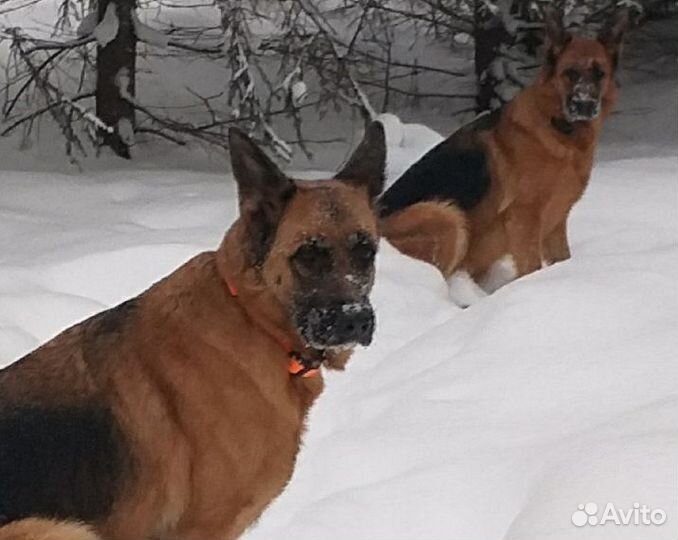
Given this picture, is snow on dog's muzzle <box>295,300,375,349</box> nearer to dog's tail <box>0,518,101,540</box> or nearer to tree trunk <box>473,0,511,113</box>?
dog's tail <box>0,518,101,540</box>

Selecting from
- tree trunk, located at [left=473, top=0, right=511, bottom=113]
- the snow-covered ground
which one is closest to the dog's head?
the snow-covered ground

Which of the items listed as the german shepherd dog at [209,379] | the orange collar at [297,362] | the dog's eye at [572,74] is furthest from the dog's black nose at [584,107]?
the orange collar at [297,362]

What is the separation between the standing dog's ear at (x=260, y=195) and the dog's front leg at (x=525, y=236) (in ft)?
12.7

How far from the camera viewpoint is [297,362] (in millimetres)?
3564

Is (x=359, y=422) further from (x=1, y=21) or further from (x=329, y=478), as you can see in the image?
(x=1, y=21)

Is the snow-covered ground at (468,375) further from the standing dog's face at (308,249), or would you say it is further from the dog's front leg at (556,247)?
the standing dog's face at (308,249)

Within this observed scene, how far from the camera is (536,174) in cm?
704

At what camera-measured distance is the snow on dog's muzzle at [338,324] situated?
3.35 m

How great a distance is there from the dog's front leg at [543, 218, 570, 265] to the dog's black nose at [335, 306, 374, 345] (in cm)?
407

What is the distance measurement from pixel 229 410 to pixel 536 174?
4017mm

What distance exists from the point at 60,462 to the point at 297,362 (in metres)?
0.75

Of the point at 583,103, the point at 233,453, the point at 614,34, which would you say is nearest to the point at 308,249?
the point at 233,453

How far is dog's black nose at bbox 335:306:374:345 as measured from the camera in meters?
3.35

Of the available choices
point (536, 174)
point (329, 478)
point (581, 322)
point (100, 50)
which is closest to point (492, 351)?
point (581, 322)
